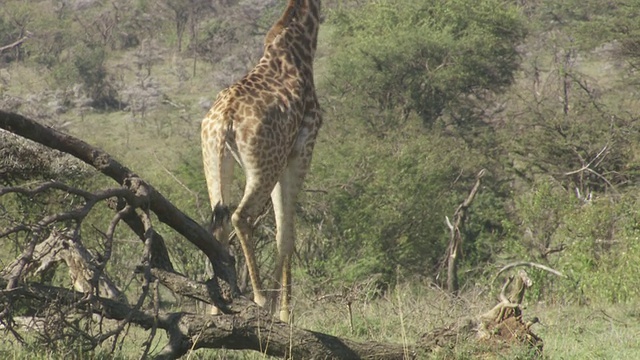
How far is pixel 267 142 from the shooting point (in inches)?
234

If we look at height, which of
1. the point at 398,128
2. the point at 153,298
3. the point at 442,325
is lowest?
the point at 398,128

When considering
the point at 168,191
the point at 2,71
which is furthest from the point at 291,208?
the point at 2,71

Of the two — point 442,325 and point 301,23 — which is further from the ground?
point 301,23

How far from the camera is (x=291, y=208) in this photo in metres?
6.48

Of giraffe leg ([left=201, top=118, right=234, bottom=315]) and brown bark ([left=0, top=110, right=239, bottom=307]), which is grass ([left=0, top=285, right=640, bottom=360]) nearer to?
brown bark ([left=0, top=110, right=239, bottom=307])

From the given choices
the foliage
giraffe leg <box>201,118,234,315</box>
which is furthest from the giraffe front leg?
the foliage

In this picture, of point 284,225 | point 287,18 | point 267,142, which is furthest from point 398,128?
Answer: point 267,142

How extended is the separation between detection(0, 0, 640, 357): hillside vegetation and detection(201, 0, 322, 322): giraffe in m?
0.65

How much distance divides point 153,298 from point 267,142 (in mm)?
1472

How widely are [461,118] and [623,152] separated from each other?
300 inches

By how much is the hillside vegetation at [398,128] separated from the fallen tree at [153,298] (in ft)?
1.11

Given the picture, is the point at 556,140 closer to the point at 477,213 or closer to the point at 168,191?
the point at 477,213

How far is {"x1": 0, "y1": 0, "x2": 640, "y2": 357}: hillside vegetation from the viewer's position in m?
12.2

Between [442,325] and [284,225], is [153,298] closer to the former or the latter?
[442,325]
